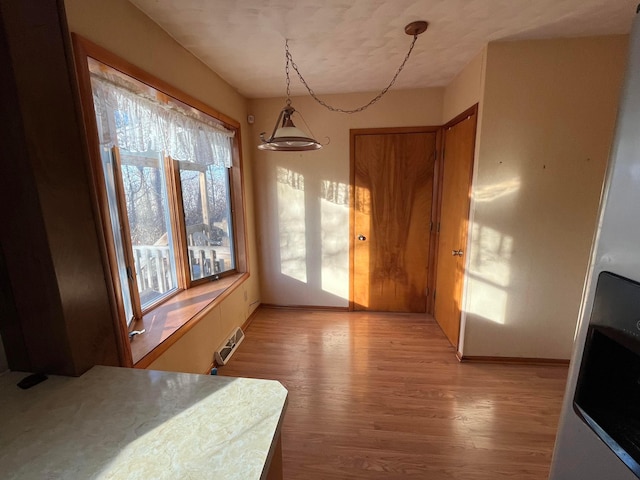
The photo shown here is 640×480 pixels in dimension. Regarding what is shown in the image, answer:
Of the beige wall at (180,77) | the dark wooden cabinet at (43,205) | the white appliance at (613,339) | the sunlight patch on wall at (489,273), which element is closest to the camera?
the white appliance at (613,339)

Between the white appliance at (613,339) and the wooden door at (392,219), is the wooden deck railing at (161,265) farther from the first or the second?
the white appliance at (613,339)

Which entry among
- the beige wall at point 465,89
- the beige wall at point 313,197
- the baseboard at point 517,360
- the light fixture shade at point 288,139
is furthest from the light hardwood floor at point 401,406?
the beige wall at point 465,89

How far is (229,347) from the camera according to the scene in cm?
243

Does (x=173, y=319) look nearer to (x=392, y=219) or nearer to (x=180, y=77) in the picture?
(x=180, y=77)

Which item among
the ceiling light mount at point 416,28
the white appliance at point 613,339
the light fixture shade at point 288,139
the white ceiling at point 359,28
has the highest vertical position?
the white ceiling at point 359,28

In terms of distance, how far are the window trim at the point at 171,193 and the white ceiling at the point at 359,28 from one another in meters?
0.37

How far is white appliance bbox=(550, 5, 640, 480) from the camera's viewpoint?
56cm

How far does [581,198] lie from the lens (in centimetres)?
200

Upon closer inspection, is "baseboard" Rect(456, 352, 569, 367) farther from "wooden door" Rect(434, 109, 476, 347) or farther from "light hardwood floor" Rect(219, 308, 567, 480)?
"wooden door" Rect(434, 109, 476, 347)

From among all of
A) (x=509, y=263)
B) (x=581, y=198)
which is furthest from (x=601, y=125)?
(x=509, y=263)

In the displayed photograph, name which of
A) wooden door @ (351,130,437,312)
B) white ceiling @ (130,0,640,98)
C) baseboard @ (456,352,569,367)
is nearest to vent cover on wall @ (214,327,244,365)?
wooden door @ (351,130,437,312)

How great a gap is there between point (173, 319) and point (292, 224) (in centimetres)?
164

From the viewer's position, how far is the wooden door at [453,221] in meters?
2.27

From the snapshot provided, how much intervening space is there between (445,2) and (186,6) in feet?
4.43
